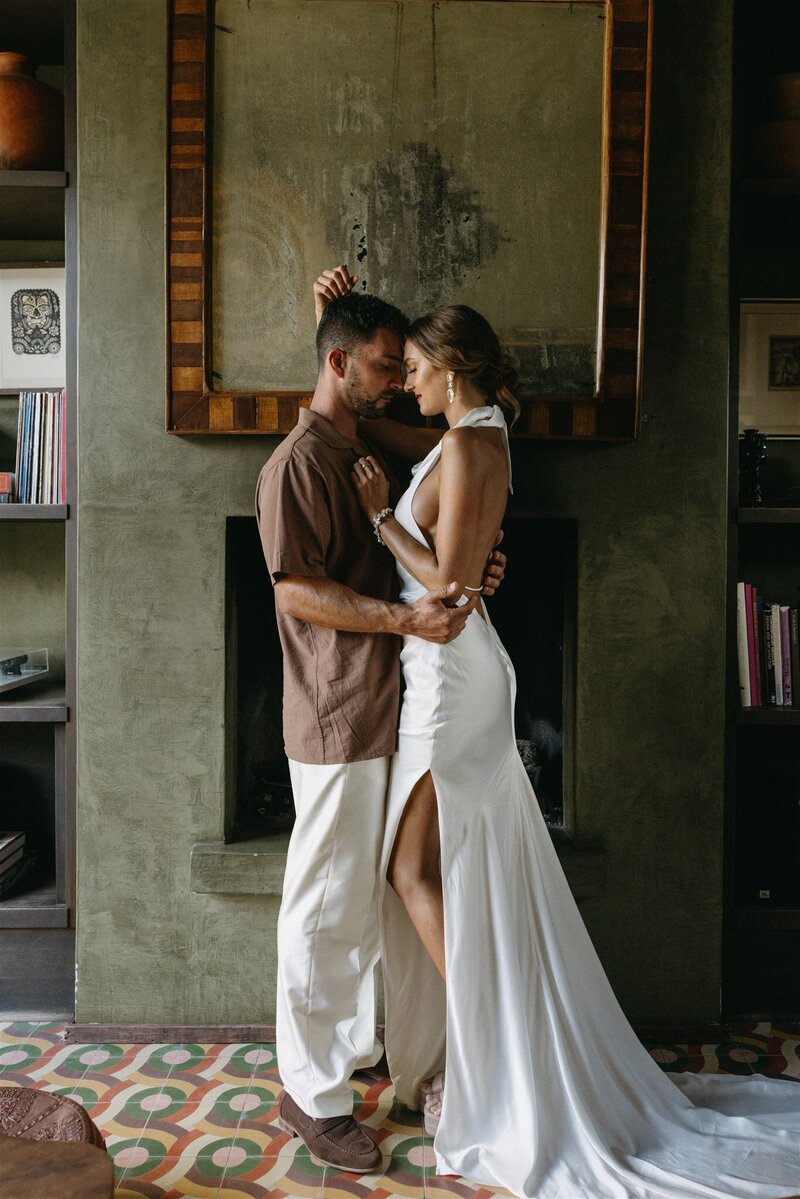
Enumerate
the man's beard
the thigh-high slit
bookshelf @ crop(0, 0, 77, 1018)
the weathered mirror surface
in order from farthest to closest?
bookshelf @ crop(0, 0, 77, 1018) < the weathered mirror surface < the man's beard < the thigh-high slit

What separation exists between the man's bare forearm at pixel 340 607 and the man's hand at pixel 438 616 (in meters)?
0.02

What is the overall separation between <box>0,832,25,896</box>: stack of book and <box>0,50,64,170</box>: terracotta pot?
203cm

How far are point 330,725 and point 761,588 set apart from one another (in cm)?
174

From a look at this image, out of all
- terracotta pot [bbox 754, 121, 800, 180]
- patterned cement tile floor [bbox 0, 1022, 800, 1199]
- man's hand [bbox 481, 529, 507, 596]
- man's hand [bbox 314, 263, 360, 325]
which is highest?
terracotta pot [bbox 754, 121, 800, 180]

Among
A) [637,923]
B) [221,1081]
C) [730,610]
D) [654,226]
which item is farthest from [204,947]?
[654,226]

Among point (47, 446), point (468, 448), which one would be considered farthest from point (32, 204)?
point (468, 448)

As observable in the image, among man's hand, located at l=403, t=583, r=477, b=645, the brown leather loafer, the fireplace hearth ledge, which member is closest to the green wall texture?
the fireplace hearth ledge

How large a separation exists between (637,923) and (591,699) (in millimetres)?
671

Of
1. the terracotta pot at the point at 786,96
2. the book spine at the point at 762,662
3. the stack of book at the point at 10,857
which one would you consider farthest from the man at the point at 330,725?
the terracotta pot at the point at 786,96

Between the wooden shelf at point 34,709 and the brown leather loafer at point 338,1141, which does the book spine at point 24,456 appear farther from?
the brown leather loafer at point 338,1141

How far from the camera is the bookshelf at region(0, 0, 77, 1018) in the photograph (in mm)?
2604

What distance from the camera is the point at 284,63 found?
2.48m

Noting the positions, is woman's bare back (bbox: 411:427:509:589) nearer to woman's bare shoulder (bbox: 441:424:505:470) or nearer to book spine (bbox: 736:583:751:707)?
woman's bare shoulder (bbox: 441:424:505:470)

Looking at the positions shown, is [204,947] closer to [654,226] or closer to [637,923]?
[637,923]
